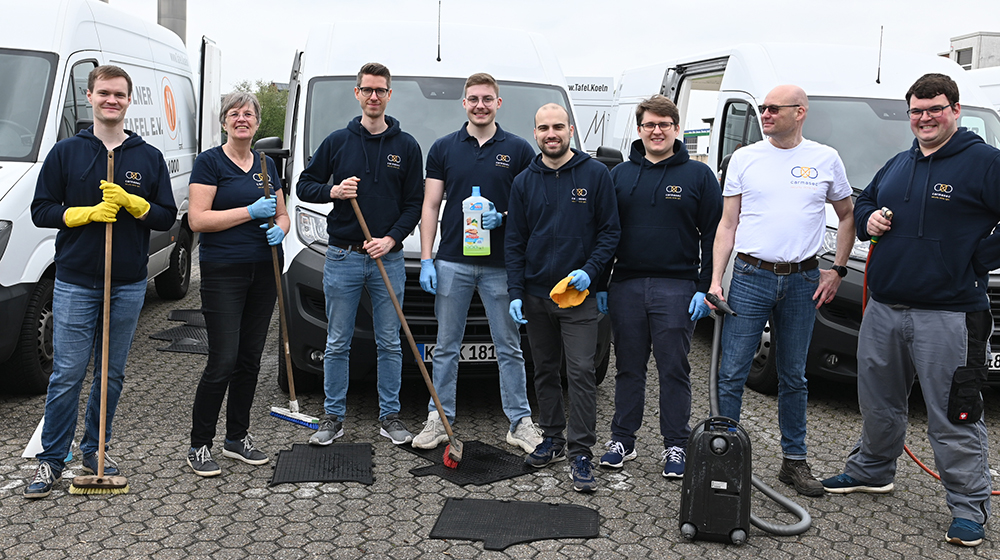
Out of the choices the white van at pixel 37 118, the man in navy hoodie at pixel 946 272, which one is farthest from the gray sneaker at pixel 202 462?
the man in navy hoodie at pixel 946 272

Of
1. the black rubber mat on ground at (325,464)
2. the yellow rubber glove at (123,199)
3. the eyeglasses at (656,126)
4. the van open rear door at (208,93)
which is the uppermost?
the van open rear door at (208,93)

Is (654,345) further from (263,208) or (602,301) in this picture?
(263,208)

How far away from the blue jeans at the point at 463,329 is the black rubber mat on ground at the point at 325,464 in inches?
21.8

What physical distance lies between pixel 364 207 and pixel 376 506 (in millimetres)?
1626

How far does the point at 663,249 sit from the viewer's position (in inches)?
181

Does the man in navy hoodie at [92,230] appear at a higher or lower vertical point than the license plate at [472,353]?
higher

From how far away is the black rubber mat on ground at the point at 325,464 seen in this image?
15.3ft

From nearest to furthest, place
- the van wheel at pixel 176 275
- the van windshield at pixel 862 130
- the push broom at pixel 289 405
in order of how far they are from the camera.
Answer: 1. the push broom at pixel 289 405
2. the van windshield at pixel 862 130
3. the van wheel at pixel 176 275

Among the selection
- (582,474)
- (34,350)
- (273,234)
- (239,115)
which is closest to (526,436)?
(582,474)

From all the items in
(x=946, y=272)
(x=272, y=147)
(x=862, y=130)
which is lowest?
(x=946, y=272)

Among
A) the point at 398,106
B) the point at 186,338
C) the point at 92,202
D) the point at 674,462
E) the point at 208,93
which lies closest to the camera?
the point at 92,202

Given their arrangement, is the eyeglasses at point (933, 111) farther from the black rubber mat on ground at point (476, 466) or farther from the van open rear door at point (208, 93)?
the van open rear door at point (208, 93)

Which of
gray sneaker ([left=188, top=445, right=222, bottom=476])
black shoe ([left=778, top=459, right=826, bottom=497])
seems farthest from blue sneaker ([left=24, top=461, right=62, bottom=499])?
black shoe ([left=778, top=459, right=826, bottom=497])

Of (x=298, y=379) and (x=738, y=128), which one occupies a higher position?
(x=738, y=128)
